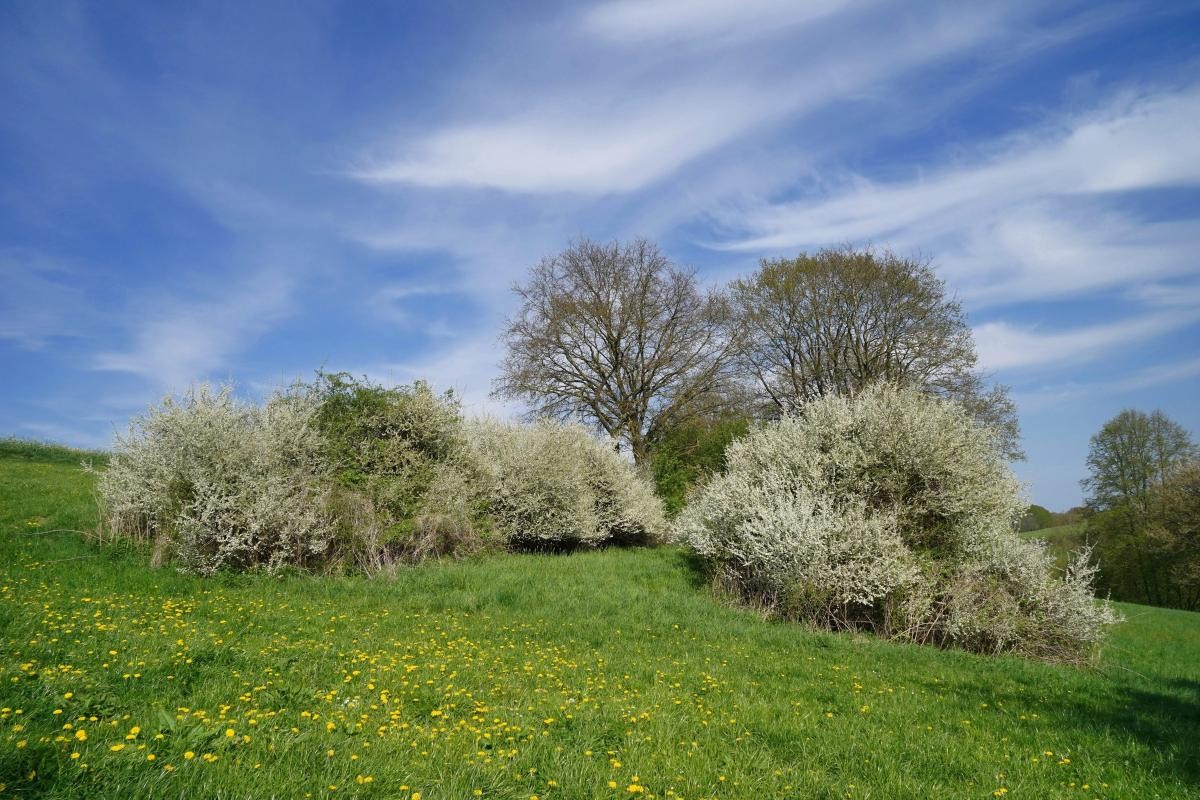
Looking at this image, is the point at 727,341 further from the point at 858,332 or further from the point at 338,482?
the point at 338,482

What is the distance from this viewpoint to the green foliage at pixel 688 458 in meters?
27.5

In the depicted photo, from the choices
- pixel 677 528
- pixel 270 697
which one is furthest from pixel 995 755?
pixel 677 528

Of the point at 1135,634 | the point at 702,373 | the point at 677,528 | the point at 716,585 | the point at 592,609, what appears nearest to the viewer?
the point at 592,609

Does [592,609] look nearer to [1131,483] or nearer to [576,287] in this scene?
[576,287]

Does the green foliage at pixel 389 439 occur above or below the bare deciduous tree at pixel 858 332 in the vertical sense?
below

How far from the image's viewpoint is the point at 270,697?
5.31 m

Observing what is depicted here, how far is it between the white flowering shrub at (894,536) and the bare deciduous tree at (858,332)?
50.2ft

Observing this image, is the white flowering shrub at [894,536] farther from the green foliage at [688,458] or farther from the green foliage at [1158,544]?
the green foliage at [1158,544]

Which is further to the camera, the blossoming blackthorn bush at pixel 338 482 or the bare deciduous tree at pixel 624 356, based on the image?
the bare deciduous tree at pixel 624 356

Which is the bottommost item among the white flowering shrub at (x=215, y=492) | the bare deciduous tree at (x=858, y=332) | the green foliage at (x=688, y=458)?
the white flowering shrub at (x=215, y=492)

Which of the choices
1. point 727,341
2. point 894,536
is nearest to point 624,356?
point 727,341

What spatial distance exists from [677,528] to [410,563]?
6.80m

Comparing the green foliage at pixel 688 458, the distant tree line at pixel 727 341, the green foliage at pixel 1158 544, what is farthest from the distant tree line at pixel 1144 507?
the green foliage at pixel 688 458

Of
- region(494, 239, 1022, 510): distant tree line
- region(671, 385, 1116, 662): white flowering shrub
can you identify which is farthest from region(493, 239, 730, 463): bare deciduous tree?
region(671, 385, 1116, 662): white flowering shrub
